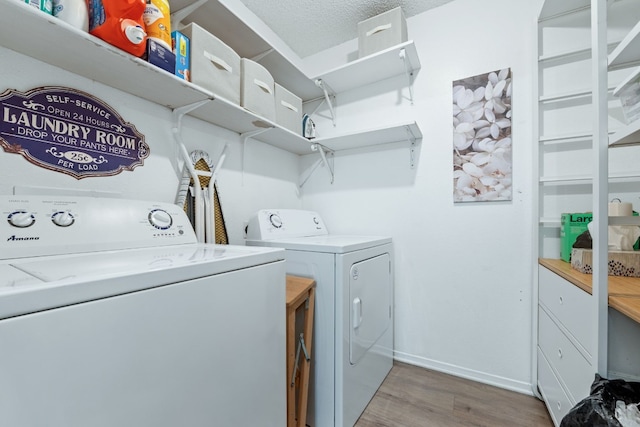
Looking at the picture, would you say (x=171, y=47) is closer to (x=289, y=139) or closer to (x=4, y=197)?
(x=4, y=197)

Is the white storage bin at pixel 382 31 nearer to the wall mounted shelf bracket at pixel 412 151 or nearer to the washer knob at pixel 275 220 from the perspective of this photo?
the wall mounted shelf bracket at pixel 412 151

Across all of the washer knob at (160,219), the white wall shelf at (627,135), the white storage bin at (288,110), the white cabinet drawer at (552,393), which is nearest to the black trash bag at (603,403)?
the white cabinet drawer at (552,393)

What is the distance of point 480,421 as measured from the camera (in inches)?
55.2

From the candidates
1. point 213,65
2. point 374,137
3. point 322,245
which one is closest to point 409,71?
point 374,137

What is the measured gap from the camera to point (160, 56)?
1.07 meters

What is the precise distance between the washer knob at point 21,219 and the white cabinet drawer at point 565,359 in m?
1.92

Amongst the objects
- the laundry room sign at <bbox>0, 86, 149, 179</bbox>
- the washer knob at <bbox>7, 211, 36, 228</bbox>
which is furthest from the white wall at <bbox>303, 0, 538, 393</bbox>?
the washer knob at <bbox>7, 211, 36, 228</bbox>

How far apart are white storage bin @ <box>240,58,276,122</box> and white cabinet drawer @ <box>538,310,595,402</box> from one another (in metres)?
1.89

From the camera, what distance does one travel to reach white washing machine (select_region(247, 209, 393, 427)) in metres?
1.31

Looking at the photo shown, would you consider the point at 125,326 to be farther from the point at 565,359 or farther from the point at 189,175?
the point at 565,359

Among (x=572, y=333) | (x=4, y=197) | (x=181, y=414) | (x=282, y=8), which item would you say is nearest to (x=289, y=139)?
(x=282, y=8)

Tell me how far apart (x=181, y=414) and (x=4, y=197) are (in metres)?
0.87

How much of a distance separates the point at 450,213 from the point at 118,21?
78.9 inches

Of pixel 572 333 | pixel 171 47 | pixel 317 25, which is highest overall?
pixel 317 25
